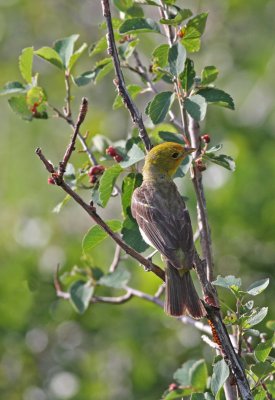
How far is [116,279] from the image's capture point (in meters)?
4.41

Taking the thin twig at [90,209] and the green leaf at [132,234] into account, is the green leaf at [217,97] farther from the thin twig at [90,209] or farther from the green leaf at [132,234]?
the thin twig at [90,209]

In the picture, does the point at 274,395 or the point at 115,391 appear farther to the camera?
the point at 115,391

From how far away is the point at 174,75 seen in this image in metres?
3.58

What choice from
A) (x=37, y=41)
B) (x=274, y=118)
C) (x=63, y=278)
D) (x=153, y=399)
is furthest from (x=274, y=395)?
(x=37, y=41)

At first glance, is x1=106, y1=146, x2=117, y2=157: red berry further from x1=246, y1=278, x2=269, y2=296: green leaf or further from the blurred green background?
the blurred green background

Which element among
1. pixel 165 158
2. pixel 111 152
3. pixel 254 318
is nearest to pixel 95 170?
pixel 111 152

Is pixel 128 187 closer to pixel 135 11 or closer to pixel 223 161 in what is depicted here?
pixel 223 161

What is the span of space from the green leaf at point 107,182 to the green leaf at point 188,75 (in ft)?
1.45

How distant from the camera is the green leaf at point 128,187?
3.84m

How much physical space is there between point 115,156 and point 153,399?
221 cm

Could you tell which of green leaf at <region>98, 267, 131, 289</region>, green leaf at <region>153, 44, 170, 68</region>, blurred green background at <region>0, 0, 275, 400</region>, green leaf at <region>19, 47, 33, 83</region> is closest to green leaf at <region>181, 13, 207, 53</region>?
green leaf at <region>153, 44, 170, 68</region>

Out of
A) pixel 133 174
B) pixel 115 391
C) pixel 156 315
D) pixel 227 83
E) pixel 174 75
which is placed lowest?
pixel 115 391

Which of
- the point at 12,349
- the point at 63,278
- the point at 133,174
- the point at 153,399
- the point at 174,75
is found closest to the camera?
the point at 174,75

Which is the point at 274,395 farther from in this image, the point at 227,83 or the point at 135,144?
the point at 227,83
